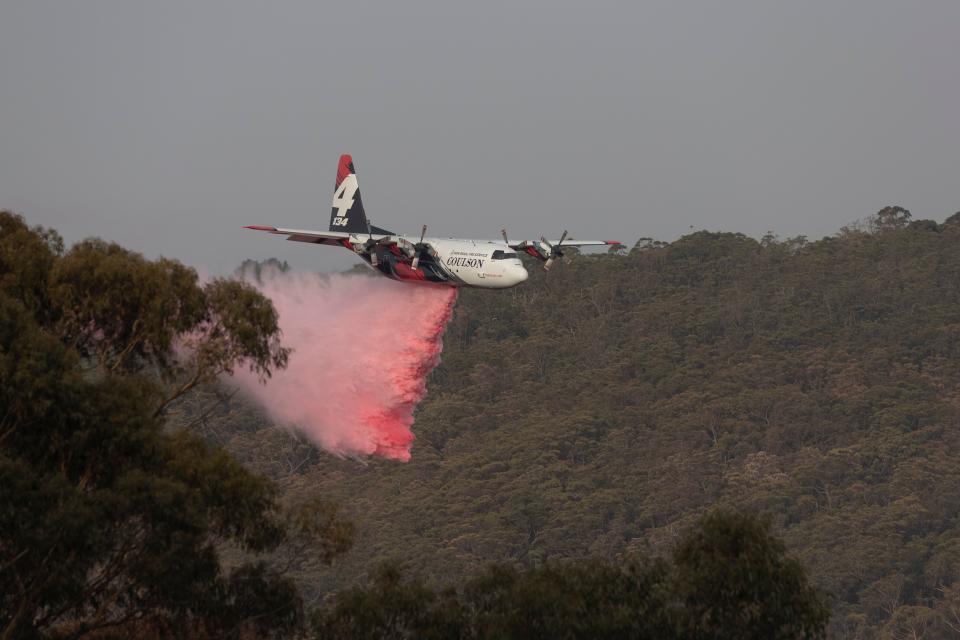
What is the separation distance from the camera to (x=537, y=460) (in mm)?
97375

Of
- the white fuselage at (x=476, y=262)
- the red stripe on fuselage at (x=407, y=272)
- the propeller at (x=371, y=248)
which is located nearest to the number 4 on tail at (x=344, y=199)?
the propeller at (x=371, y=248)

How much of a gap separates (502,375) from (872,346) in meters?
24.1

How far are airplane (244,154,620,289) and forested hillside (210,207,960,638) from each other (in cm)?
2968

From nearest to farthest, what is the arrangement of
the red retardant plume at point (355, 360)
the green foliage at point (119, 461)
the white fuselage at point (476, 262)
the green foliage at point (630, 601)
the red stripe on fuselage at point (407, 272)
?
the green foliage at point (119, 461), the green foliage at point (630, 601), the white fuselage at point (476, 262), the red retardant plume at point (355, 360), the red stripe on fuselage at point (407, 272)

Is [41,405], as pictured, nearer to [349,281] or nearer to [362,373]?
[362,373]

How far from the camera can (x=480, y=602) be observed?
28438 mm

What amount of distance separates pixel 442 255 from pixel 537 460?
53.1 metres

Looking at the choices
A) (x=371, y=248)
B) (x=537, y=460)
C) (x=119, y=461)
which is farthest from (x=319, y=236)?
(x=537, y=460)

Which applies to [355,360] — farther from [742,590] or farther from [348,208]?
[742,590]

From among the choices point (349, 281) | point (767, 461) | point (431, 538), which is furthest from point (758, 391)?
point (349, 281)

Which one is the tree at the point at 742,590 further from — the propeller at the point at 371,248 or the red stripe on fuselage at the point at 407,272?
the propeller at the point at 371,248

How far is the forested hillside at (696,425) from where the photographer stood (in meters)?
85.4

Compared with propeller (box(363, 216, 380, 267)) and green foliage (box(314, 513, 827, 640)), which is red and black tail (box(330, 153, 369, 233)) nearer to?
propeller (box(363, 216, 380, 267))

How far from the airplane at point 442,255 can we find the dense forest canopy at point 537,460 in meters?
8.07
